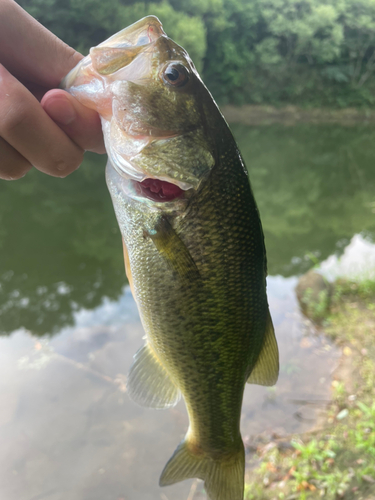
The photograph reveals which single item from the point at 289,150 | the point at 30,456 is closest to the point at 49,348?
the point at 30,456

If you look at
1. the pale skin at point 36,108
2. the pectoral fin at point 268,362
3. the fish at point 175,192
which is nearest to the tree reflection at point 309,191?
the pectoral fin at point 268,362

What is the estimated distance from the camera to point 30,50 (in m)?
1.26

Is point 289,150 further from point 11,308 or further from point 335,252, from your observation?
point 11,308

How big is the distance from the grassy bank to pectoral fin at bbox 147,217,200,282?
7.99ft

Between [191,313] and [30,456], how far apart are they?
132 inches

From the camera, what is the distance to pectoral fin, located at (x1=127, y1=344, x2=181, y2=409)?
4.76 ft

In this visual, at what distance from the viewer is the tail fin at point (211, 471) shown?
1450mm

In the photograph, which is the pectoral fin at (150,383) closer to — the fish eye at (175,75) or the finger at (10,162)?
the finger at (10,162)

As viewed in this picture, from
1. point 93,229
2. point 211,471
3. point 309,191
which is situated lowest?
point 309,191

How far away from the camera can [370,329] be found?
14.9 ft

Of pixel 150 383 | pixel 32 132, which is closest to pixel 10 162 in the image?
pixel 32 132

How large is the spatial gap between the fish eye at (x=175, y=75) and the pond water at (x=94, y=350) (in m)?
3.34

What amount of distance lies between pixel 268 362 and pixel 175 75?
1.19m

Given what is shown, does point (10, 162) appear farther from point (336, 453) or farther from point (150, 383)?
point (336, 453)
